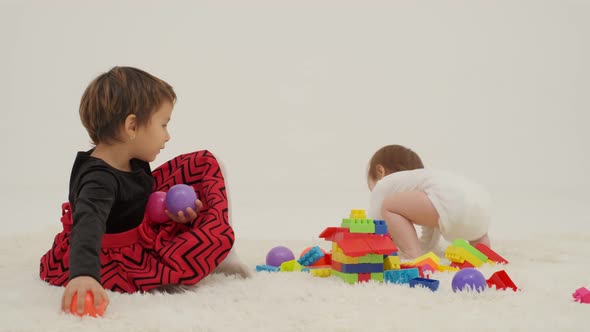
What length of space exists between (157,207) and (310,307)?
2.34 feet

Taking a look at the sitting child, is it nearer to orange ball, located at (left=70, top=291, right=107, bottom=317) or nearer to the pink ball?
the pink ball

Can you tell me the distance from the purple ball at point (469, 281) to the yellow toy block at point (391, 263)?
300 mm

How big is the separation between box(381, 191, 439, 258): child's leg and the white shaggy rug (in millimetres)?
511

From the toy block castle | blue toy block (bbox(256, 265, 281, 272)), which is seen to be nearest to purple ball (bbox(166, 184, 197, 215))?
blue toy block (bbox(256, 265, 281, 272))

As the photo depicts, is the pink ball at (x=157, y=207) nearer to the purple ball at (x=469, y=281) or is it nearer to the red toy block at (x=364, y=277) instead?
the red toy block at (x=364, y=277)

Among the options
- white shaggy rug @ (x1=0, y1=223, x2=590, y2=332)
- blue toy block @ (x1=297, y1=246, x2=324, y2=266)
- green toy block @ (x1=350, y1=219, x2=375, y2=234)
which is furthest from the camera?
blue toy block @ (x1=297, y1=246, x2=324, y2=266)

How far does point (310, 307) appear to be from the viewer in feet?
5.28

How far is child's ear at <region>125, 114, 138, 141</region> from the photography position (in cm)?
196

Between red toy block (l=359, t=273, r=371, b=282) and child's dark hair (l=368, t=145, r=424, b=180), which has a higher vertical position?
child's dark hair (l=368, t=145, r=424, b=180)

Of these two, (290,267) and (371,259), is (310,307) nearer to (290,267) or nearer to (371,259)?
(371,259)

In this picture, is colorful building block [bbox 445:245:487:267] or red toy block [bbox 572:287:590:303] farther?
colorful building block [bbox 445:245:487:267]

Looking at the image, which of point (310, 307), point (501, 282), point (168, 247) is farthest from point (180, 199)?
point (501, 282)

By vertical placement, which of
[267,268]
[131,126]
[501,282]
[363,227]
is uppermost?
[131,126]

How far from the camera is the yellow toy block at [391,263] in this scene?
2.11 metres
